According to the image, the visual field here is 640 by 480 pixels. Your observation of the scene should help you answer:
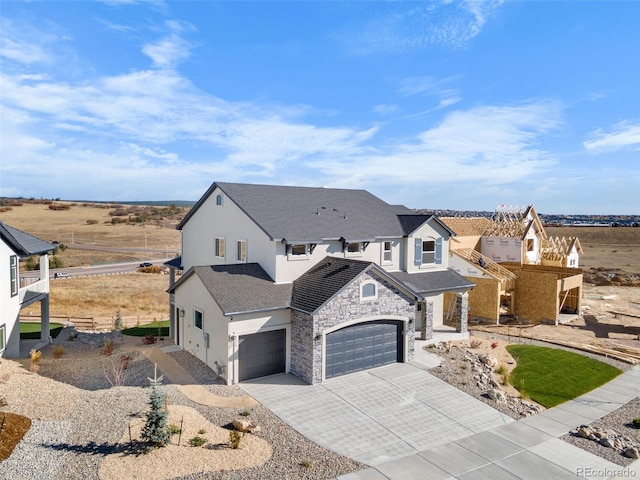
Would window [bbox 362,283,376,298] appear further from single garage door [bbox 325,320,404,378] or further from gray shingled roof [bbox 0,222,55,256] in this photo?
gray shingled roof [bbox 0,222,55,256]

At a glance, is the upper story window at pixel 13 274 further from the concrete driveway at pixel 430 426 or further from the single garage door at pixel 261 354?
the concrete driveway at pixel 430 426

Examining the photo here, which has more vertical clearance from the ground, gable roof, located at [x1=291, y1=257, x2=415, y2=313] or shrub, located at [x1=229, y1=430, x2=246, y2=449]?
gable roof, located at [x1=291, y1=257, x2=415, y2=313]

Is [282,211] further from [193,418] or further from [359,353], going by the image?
[193,418]

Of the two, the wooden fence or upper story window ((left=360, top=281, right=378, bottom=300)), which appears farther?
the wooden fence

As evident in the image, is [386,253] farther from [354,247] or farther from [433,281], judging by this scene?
[433,281]

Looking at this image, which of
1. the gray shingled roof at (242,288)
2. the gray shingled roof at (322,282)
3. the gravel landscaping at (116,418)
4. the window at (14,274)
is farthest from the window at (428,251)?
the window at (14,274)

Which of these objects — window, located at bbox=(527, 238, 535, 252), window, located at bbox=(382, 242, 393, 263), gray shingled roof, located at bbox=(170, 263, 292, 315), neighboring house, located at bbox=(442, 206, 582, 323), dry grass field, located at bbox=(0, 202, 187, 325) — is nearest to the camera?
gray shingled roof, located at bbox=(170, 263, 292, 315)

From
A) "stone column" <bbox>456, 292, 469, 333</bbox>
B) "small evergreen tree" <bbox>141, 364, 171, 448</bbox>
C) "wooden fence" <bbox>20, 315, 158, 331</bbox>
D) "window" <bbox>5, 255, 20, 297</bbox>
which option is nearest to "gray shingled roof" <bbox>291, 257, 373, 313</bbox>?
"small evergreen tree" <bbox>141, 364, 171, 448</bbox>

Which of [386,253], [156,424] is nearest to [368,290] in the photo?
[386,253]
